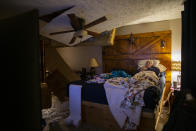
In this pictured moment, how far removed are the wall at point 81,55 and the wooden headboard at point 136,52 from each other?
29cm

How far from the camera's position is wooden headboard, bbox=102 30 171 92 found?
3.50 m

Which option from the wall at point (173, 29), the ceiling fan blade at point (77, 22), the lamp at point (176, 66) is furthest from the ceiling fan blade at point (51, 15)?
the lamp at point (176, 66)

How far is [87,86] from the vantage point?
2320 millimetres

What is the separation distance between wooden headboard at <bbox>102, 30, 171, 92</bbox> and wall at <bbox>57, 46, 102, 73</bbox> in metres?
0.29

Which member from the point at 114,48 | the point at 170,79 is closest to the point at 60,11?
the point at 114,48

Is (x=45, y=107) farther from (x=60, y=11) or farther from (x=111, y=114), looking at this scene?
(x=60, y=11)

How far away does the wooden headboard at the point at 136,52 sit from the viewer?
3.50 meters

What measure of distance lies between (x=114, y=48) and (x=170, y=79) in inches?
80.0

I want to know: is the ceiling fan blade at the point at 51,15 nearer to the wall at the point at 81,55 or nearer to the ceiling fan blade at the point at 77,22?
the ceiling fan blade at the point at 77,22

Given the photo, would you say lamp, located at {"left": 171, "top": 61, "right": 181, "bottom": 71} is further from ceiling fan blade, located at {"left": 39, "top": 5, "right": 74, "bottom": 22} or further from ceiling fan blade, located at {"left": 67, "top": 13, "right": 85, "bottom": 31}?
ceiling fan blade, located at {"left": 39, "top": 5, "right": 74, "bottom": 22}

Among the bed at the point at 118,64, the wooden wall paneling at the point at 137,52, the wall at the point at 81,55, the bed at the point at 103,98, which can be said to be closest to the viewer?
the bed at the point at 103,98

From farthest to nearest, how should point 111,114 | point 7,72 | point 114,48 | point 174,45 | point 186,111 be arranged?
point 114,48, point 174,45, point 111,114, point 186,111, point 7,72

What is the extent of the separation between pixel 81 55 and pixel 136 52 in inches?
93.3

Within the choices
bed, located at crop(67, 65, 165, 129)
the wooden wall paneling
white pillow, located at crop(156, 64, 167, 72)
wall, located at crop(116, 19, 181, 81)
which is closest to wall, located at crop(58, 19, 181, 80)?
wall, located at crop(116, 19, 181, 81)
